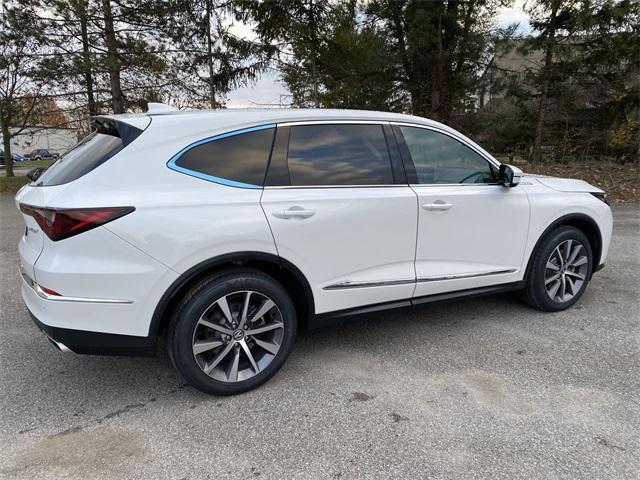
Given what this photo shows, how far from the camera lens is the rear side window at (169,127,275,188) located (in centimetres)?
266

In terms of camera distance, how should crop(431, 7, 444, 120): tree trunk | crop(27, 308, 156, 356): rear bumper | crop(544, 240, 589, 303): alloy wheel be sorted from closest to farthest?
crop(27, 308, 156, 356): rear bumper, crop(544, 240, 589, 303): alloy wheel, crop(431, 7, 444, 120): tree trunk

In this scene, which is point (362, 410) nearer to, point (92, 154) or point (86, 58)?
point (92, 154)

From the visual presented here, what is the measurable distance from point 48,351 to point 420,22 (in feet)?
35.6

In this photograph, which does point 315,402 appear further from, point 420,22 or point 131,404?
point 420,22

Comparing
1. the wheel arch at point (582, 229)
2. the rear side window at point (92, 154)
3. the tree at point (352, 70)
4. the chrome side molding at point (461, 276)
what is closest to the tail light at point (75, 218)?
the rear side window at point (92, 154)

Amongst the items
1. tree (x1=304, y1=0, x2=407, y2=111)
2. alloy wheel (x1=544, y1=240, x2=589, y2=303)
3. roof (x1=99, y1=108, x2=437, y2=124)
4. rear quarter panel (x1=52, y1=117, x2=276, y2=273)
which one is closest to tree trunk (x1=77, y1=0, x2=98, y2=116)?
tree (x1=304, y1=0, x2=407, y2=111)

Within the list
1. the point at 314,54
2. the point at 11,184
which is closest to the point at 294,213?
the point at 314,54

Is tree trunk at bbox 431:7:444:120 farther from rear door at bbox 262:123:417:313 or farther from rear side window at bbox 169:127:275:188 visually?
rear side window at bbox 169:127:275:188

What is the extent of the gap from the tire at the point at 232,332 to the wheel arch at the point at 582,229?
231cm

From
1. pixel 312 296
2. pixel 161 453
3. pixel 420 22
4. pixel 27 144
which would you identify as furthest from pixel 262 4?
pixel 161 453

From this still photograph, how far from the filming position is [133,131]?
2.60 meters

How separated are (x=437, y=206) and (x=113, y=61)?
1307cm

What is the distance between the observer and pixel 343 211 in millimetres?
2945

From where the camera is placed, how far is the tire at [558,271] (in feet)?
12.8
